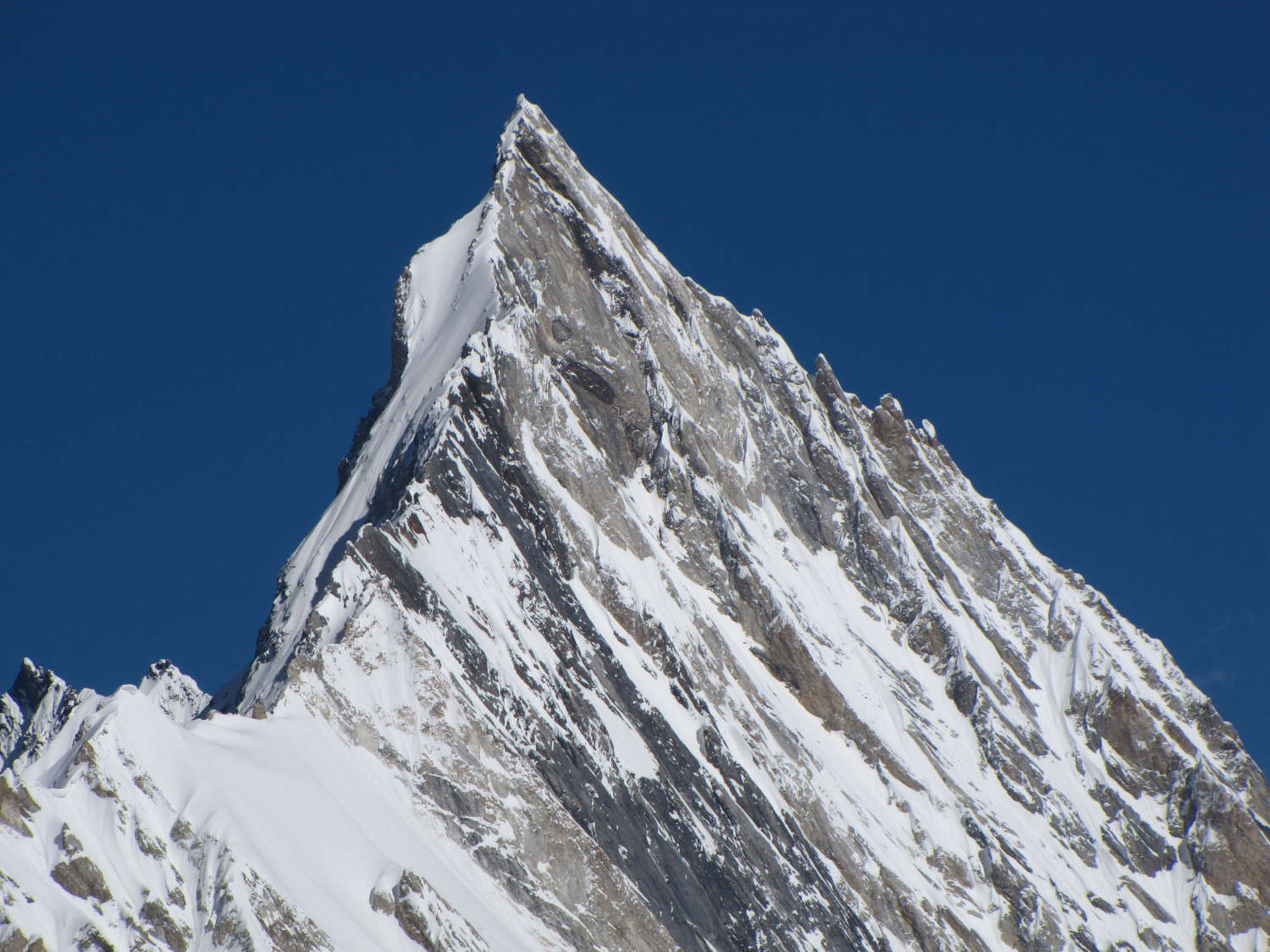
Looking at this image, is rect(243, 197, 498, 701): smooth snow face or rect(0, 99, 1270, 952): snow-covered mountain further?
rect(243, 197, 498, 701): smooth snow face

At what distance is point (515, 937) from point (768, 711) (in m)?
31.2

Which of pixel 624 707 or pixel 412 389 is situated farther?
pixel 412 389

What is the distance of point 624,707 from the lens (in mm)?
99375

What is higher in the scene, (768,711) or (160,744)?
(768,711)

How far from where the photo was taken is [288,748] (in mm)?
86562

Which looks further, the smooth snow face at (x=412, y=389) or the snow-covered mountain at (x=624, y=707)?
the smooth snow face at (x=412, y=389)

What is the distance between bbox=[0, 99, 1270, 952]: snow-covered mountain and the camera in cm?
8112

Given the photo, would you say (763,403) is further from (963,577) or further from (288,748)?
(288,748)

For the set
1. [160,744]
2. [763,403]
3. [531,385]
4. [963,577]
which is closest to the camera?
[160,744]

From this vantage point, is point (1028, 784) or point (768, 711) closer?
point (768, 711)

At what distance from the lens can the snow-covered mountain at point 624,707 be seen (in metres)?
81.1

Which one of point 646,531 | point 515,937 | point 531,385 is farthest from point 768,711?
point 515,937

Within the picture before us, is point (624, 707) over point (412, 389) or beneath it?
beneath

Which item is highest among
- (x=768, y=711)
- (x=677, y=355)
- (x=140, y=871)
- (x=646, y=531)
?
(x=677, y=355)
